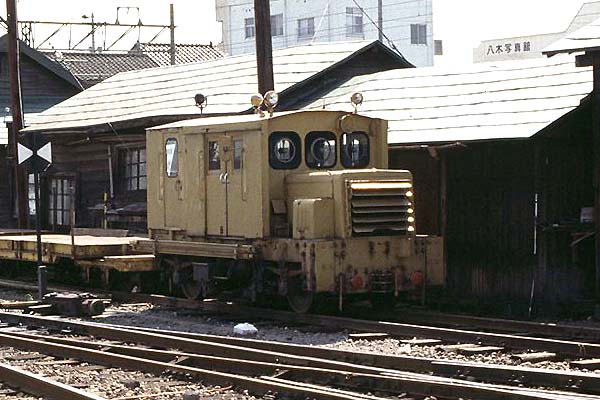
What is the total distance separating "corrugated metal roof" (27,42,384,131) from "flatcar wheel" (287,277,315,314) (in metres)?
7.40

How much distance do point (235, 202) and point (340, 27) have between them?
55674 mm

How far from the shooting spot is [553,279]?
16.9 metres

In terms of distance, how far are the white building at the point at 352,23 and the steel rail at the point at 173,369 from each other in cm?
5841

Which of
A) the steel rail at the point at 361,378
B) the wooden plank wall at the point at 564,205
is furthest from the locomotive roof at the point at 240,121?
the steel rail at the point at 361,378

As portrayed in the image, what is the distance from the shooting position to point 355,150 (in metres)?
17.0

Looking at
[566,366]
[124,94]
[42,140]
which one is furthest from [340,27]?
[566,366]

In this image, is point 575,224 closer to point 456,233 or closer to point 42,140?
point 456,233

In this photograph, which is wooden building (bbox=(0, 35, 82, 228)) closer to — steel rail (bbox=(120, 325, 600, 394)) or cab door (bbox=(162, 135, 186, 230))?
cab door (bbox=(162, 135, 186, 230))

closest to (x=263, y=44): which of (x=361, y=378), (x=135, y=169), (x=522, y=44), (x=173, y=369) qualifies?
(x=135, y=169)

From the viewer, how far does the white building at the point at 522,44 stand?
69.3m

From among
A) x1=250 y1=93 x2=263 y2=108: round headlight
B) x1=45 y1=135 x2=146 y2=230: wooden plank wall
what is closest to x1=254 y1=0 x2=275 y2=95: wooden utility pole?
x1=250 y1=93 x2=263 y2=108: round headlight

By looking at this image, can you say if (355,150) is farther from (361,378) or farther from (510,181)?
(361,378)

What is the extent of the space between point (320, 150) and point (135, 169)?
33.6ft

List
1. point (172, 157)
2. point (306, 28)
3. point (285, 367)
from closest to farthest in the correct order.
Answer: point (285, 367), point (172, 157), point (306, 28)
